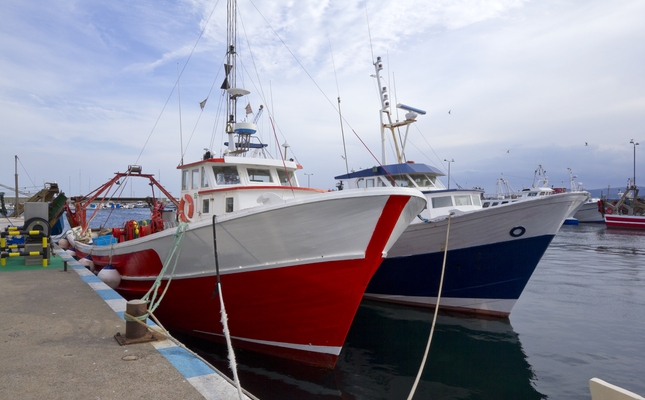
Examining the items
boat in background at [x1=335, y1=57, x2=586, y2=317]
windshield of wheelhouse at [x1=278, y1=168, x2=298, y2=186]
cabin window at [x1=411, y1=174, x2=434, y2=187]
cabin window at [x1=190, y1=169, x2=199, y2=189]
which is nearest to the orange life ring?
cabin window at [x1=190, y1=169, x2=199, y2=189]

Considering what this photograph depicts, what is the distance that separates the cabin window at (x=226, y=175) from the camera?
808cm

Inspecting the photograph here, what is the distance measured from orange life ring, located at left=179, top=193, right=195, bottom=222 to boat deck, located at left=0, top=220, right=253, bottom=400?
8.37 feet

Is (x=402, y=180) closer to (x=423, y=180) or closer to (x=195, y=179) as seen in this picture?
(x=423, y=180)

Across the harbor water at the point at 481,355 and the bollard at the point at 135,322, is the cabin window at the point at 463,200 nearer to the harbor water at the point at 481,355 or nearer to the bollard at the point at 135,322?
the harbor water at the point at 481,355

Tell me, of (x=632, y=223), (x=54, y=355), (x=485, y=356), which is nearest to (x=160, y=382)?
(x=54, y=355)

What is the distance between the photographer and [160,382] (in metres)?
3.33

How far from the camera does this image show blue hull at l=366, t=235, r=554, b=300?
30.8ft

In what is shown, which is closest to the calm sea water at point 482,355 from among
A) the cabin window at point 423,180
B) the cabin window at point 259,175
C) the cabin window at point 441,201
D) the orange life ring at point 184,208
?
the orange life ring at point 184,208

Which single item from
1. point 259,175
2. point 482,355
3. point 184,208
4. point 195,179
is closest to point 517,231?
point 482,355

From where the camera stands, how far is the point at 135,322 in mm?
4328

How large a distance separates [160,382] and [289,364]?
3291 mm

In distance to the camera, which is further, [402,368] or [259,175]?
[259,175]

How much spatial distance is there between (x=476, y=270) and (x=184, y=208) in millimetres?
7186

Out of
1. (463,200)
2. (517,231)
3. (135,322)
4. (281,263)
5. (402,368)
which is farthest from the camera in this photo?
(463,200)
